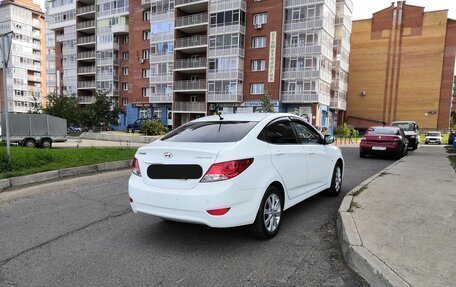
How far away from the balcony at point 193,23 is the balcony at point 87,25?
2010 cm

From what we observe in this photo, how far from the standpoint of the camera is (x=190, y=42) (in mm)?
41844

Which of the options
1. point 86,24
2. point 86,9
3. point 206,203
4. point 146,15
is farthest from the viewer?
point 86,24

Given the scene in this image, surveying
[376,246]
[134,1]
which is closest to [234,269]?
[376,246]

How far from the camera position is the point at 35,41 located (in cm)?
8100

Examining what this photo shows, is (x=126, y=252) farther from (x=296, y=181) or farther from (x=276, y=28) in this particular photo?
(x=276, y=28)

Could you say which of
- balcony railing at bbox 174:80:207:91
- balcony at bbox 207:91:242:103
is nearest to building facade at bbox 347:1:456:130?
balcony at bbox 207:91:242:103

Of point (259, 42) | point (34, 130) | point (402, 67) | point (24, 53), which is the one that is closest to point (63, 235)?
point (34, 130)

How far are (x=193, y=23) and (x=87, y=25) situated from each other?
23.9 metres

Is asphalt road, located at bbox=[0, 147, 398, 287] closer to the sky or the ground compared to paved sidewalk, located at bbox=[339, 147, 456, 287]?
closer to the ground

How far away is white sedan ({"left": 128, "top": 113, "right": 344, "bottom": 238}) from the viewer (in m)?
3.59

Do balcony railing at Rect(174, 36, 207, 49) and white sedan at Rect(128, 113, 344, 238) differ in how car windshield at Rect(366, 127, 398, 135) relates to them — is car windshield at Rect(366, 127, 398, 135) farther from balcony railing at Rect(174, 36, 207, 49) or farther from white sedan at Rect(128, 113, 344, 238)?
balcony railing at Rect(174, 36, 207, 49)

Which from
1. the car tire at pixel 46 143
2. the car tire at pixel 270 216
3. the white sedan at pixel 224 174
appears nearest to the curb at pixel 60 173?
the white sedan at pixel 224 174

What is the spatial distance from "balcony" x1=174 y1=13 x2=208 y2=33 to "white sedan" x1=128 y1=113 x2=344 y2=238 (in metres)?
38.8

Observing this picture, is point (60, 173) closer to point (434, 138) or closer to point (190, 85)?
point (190, 85)
